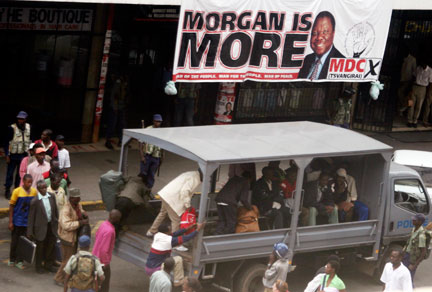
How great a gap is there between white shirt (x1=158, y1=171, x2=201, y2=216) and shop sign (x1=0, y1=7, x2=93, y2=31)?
6.84 metres

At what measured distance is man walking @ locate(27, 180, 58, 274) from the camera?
483 inches

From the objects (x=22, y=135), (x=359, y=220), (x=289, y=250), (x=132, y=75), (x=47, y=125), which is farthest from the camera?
(x=132, y=75)

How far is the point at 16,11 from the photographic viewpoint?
681 inches

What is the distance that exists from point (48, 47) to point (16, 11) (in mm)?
1150

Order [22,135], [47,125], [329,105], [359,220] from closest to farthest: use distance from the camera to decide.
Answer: [359,220] → [22,135] → [47,125] → [329,105]

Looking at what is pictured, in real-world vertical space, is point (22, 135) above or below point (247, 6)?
below

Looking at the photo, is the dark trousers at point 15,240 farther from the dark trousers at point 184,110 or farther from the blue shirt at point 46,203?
the dark trousers at point 184,110

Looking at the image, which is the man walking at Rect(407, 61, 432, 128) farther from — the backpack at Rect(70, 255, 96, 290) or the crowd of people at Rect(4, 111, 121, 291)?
the backpack at Rect(70, 255, 96, 290)

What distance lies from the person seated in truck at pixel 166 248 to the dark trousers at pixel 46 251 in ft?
5.79

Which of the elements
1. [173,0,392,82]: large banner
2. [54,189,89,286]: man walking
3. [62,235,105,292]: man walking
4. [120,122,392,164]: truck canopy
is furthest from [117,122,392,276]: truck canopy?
[173,0,392,82]: large banner

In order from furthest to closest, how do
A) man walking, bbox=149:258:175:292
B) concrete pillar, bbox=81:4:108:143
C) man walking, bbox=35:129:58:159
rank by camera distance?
concrete pillar, bbox=81:4:108:143, man walking, bbox=35:129:58:159, man walking, bbox=149:258:175:292

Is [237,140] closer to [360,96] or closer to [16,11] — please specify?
[16,11]

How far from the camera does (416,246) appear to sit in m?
12.7

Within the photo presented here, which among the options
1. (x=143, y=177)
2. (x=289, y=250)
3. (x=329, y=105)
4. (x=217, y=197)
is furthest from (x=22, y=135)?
(x=329, y=105)
